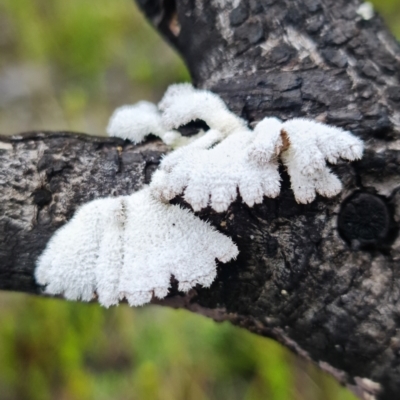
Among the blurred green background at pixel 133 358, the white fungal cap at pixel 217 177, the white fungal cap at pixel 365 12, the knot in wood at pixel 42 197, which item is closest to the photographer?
the white fungal cap at pixel 217 177

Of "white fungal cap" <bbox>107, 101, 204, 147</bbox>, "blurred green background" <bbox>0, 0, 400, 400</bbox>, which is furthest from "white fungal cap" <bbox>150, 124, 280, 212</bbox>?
"blurred green background" <bbox>0, 0, 400, 400</bbox>

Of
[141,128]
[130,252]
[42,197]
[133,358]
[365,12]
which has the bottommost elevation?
[133,358]

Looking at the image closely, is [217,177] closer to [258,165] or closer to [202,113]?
[258,165]

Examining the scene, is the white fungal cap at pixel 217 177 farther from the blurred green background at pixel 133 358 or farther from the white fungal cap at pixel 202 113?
the blurred green background at pixel 133 358

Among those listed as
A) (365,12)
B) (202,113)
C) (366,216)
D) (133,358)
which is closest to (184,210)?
(202,113)

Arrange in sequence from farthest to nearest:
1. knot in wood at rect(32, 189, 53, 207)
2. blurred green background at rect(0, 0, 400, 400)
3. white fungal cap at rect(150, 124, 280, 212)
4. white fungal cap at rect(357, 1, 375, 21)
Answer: blurred green background at rect(0, 0, 400, 400)
white fungal cap at rect(357, 1, 375, 21)
knot in wood at rect(32, 189, 53, 207)
white fungal cap at rect(150, 124, 280, 212)

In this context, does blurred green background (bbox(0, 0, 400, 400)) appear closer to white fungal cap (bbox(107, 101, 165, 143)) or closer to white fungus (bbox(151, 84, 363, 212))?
white fungal cap (bbox(107, 101, 165, 143))

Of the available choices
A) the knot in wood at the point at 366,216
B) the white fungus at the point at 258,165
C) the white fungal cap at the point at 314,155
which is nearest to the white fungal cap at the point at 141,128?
the white fungus at the point at 258,165
